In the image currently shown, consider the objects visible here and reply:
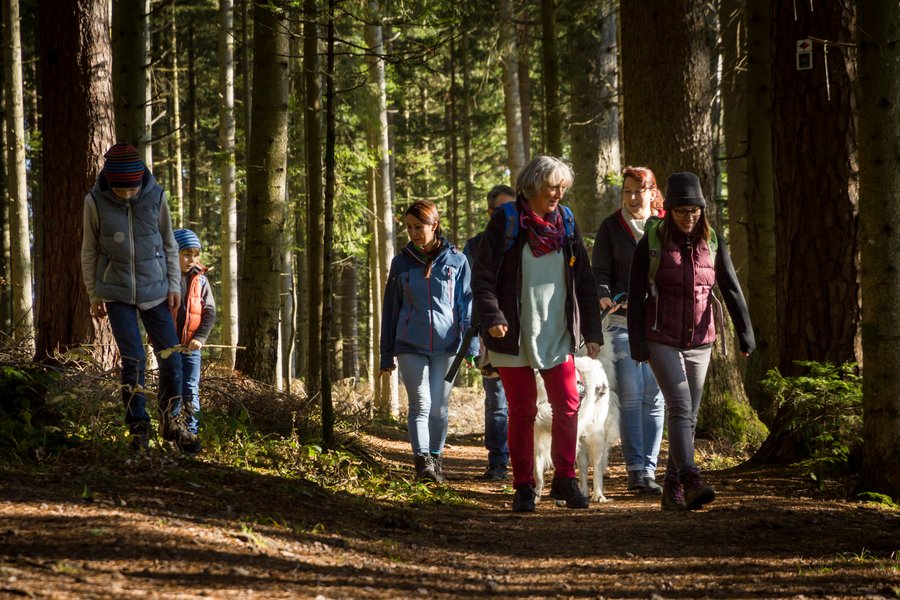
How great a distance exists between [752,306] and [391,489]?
6677 millimetres

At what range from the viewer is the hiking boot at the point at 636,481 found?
7.50 metres


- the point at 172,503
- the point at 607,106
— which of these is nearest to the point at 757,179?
the point at 607,106

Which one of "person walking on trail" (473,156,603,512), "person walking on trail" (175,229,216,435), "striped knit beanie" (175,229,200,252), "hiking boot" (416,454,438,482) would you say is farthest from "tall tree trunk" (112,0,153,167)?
"person walking on trail" (473,156,603,512)

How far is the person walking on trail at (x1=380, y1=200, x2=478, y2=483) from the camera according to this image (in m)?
7.84

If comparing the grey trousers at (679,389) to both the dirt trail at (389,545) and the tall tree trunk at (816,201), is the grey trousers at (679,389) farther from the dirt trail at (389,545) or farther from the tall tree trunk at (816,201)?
the tall tree trunk at (816,201)

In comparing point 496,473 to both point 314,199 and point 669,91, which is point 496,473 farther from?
point 669,91

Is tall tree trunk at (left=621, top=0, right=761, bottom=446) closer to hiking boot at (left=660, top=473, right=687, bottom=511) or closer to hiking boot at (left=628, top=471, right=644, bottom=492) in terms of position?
hiking boot at (left=628, top=471, right=644, bottom=492)

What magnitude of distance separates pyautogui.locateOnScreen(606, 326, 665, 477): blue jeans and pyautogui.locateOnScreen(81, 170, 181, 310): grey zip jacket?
3573mm

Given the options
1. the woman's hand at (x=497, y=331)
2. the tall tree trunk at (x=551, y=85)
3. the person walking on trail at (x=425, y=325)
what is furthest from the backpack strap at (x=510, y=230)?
the tall tree trunk at (x=551, y=85)

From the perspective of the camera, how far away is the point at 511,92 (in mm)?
19469

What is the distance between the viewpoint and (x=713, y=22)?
1933 cm

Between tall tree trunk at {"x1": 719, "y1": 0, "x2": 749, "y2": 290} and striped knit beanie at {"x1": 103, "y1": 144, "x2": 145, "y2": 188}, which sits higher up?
tall tree trunk at {"x1": 719, "y1": 0, "x2": 749, "y2": 290}

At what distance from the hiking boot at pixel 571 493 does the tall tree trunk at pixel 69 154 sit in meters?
4.15

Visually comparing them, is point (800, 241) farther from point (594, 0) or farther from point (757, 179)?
point (594, 0)
